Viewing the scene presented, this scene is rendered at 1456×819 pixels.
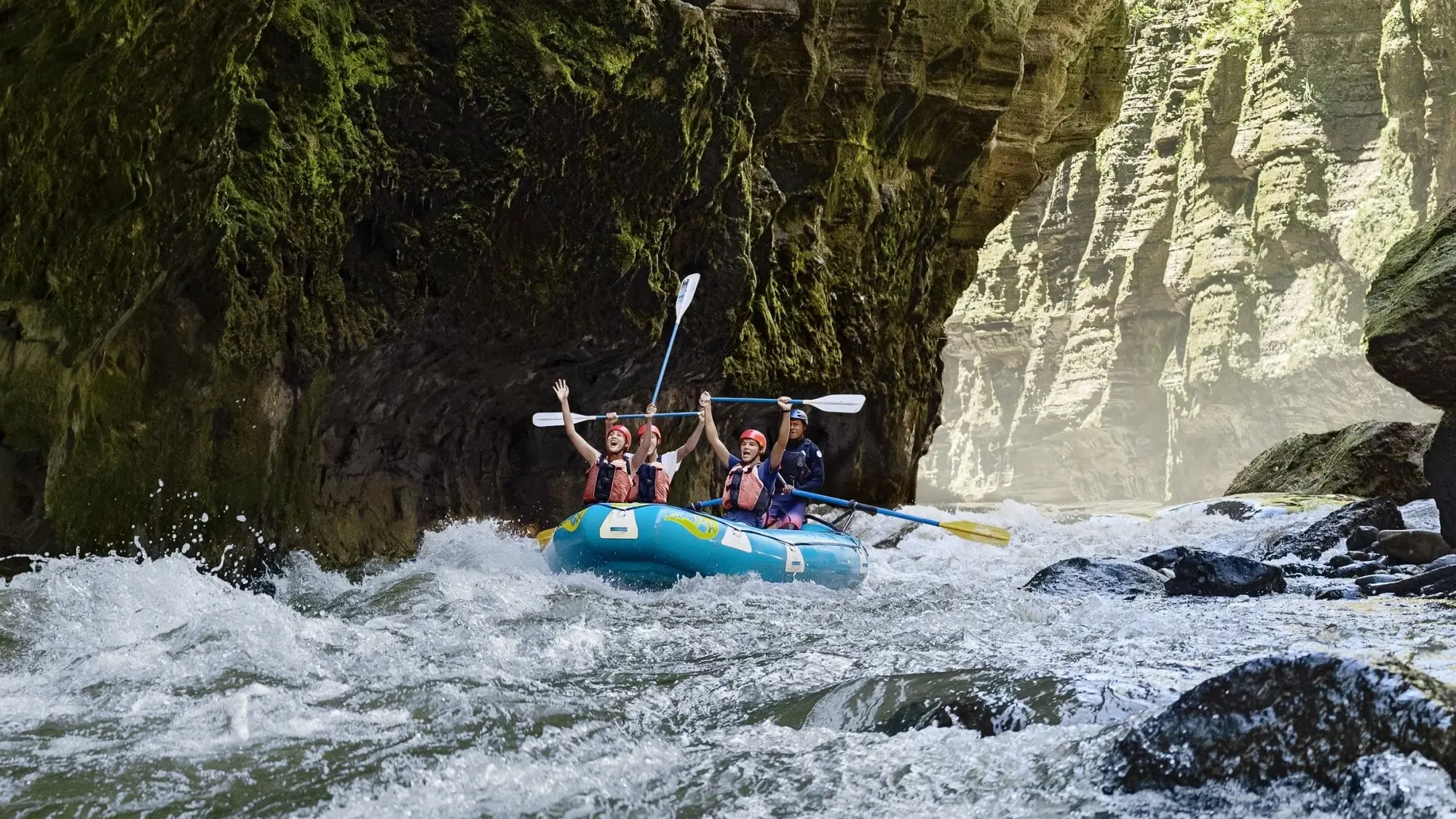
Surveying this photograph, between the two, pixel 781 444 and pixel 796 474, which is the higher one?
pixel 781 444

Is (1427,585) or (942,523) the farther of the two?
(942,523)

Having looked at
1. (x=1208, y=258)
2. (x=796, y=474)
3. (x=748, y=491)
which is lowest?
(x=748, y=491)

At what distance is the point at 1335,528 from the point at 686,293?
5.14m

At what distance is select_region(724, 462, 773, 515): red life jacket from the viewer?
9.47m

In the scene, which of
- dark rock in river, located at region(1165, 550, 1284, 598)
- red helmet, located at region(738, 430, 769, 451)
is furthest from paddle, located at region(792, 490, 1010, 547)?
dark rock in river, located at region(1165, 550, 1284, 598)

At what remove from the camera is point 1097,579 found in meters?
7.38

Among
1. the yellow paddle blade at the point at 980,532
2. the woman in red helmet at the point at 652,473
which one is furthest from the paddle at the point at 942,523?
the woman in red helmet at the point at 652,473

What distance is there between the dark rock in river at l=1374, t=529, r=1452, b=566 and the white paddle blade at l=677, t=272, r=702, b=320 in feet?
16.6

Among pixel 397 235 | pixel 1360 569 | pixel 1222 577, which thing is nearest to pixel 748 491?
pixel 397 235

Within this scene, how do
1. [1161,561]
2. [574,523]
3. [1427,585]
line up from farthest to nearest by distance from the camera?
[1161,561] → [574,523] → [1427,585]

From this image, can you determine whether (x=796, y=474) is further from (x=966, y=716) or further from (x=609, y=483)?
(x=966, y=716)

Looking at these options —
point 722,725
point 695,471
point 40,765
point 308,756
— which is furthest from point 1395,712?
point 695,471

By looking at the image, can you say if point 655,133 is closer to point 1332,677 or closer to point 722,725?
point 722,725

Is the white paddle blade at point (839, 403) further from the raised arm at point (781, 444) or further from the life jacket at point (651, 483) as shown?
the life jacket at point (651, 483)
